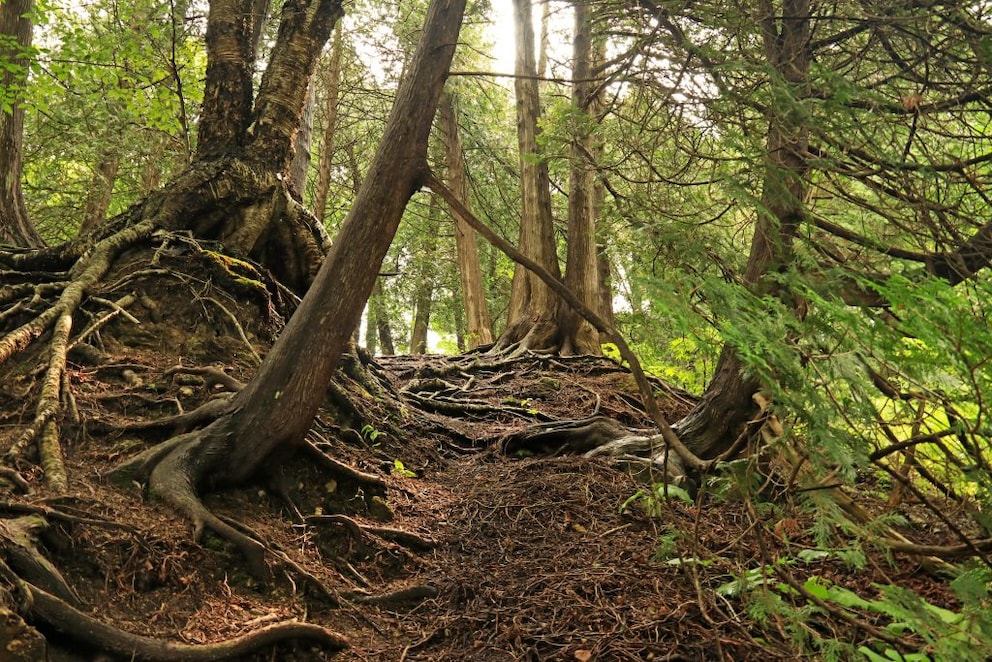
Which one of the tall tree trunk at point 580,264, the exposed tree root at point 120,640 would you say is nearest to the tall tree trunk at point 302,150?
the tall tree trunk at point 580,264

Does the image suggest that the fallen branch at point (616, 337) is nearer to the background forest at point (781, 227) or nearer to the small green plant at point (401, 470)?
the background forest at point (781, 227)

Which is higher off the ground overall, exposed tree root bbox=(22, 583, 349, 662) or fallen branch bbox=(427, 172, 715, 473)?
fallen branch bbox=(427, 172, 715, 473)

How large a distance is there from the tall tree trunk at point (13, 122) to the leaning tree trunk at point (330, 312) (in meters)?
4.62

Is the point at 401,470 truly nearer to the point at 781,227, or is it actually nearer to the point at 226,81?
the point at 781,227

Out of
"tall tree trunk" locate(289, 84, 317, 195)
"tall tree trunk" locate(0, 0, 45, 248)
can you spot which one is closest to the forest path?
"tall tree trunk" locate(289, 84, 317, 195)

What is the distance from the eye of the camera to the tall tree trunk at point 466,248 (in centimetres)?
1387

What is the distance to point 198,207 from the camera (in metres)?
5.51

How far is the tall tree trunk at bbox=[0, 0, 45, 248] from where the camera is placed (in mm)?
6688

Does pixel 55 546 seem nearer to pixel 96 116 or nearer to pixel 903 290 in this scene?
pixel 903 290

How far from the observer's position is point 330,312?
3992 mm

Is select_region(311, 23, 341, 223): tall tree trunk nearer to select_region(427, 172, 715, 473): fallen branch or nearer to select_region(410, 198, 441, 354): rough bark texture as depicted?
select_region(410, 198, 441, 354): rough bark texture

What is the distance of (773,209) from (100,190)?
36.1ft

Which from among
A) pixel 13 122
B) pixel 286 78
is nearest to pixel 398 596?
pixel 286 78

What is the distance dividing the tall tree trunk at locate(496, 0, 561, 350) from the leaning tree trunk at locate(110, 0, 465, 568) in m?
5.87
